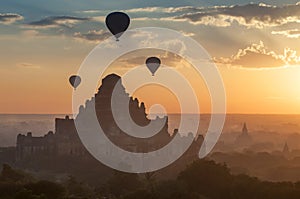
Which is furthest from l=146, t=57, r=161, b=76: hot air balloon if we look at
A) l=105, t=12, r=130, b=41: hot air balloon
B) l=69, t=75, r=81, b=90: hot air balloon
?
l=69, t=75, r=81, b=90: hot air balloon

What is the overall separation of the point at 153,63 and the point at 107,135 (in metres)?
16.9

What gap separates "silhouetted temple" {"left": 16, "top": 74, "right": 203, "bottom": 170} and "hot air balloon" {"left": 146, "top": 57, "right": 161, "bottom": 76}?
12.2 metres

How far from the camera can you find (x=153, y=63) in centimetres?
7556

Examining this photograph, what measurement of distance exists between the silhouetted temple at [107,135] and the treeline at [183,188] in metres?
32.5

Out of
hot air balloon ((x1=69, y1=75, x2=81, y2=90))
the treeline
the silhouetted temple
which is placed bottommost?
the treeline

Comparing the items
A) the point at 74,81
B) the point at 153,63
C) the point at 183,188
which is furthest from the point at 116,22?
the point at 74,81

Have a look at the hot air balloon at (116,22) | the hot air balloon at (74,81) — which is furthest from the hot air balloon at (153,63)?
the hot air balloon at (74,81)

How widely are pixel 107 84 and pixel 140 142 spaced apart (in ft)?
35.9

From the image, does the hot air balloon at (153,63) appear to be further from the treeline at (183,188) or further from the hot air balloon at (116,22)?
the treeline at (183,188)

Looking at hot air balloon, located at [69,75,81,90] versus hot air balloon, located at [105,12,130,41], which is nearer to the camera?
hot air balloon, located at [105,12,130,41]

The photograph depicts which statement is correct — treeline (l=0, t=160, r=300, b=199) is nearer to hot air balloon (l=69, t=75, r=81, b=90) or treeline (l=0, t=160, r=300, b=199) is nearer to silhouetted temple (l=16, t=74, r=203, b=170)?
silhouetted temple (l=16, t=74, r=203, b=170)

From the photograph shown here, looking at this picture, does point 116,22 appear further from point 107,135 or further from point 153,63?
point 107,135

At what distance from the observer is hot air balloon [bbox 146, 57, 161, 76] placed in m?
75.0

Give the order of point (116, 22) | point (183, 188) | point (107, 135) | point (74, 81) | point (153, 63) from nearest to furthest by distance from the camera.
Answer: point (183, 188), point (116, 22), point (153, 63), point (107, 135), point (74, 81)
